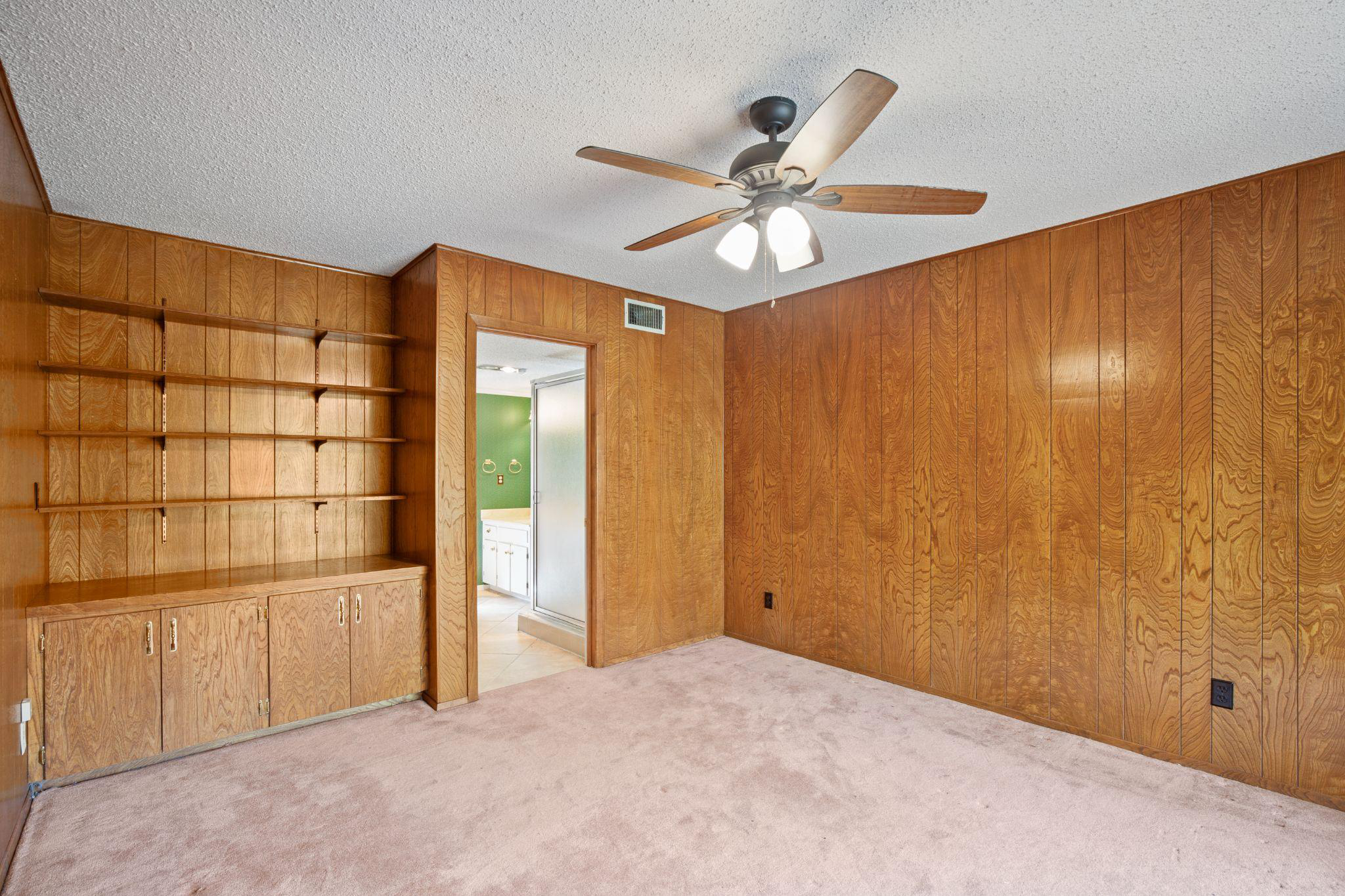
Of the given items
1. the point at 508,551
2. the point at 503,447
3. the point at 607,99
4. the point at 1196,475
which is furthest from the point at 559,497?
the point at 1196,475

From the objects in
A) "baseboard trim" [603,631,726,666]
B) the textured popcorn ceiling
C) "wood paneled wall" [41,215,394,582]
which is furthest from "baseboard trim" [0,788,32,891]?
"baseboard trim" [603,631,726,666]

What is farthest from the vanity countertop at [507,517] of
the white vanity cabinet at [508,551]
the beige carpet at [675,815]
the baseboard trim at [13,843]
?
the baseboard trim at [13,843]

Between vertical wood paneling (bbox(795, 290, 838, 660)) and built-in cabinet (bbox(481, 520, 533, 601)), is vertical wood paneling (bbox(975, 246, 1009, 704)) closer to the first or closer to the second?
vertical wood paneling (bbox(795, 290, 838, 660))

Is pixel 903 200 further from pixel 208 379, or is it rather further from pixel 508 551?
pixel 508 551

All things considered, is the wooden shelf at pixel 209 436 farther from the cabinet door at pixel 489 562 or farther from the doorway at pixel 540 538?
the cabinet door at pixel 489 562

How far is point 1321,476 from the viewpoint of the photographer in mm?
2332

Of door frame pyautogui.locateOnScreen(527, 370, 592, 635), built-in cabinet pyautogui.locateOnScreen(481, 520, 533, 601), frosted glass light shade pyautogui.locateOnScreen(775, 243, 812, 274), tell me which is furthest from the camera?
built-in cabinet pyautogui.locateOnScreen(481, 520, 533, 601)

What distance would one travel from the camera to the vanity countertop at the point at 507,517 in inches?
235

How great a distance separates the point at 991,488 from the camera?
3244mm

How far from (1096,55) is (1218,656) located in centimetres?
241

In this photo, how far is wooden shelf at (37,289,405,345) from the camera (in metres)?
2.69

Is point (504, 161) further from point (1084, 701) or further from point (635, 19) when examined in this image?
point (1084, 701)

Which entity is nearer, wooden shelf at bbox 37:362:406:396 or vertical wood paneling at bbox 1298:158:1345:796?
vertical wood paneling at bbox 1298:158:1345:796

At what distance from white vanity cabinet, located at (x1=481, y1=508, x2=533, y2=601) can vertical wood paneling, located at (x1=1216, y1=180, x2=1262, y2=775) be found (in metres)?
4.48
